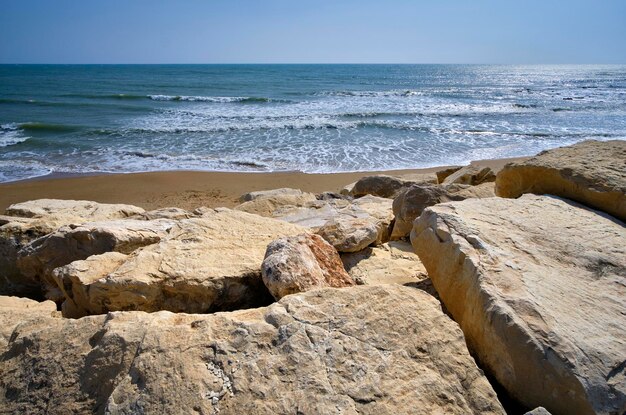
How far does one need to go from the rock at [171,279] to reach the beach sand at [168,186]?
5830 mm

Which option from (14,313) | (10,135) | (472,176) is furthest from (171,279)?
(10,135)

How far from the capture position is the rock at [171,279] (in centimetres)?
257

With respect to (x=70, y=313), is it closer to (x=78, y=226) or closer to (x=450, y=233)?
(x=78, y=226)

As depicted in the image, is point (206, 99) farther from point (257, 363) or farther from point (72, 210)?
point (257, 363)

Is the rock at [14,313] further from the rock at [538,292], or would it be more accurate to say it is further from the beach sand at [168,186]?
the beach sand at [168,186]

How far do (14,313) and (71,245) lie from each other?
1114mm

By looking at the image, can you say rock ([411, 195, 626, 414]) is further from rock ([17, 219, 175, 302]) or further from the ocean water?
the ocean water

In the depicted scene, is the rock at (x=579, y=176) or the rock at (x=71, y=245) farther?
the rock at (x=71, y=245)

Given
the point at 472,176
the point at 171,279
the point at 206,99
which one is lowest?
the point at 472,176

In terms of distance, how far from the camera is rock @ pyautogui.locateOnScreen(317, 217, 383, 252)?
349 centimetres

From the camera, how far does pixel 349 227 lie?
3.63 meters

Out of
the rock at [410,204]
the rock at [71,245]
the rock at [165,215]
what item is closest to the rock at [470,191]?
the rock at [410,204]

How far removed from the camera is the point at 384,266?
11.3 ft

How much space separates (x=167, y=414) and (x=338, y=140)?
1432cm
